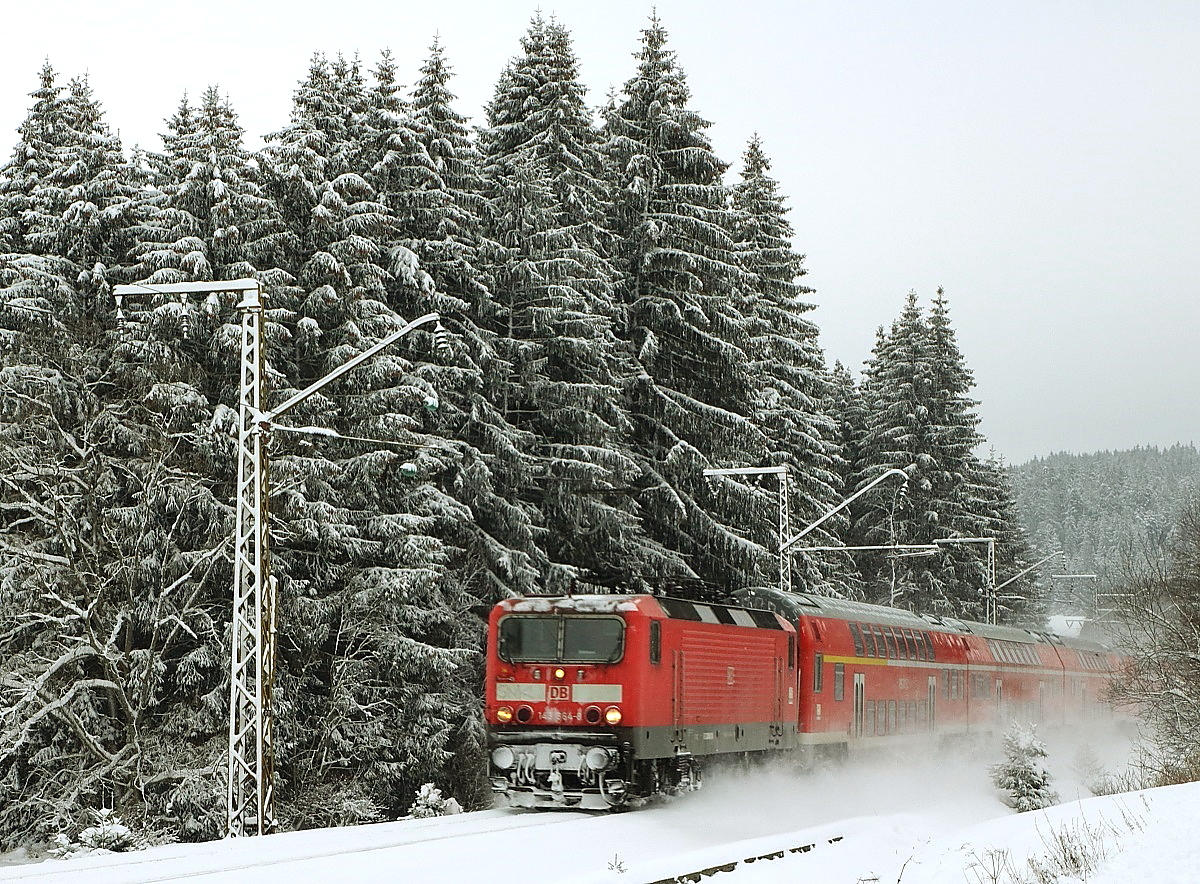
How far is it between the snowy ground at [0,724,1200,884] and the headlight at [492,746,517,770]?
618mm

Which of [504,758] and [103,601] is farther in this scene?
[103,601]

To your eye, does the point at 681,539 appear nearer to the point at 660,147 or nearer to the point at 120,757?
the point at 660,147

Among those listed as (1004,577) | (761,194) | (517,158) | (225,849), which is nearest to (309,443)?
(517,158)

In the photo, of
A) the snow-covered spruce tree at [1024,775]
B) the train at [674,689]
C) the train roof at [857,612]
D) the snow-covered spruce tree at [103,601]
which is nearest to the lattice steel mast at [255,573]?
the train at [674,689]

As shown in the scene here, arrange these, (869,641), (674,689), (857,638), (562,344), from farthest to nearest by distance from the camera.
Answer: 1. (562,344)
2. (869,641)
3. (857,638)
4. (674,689)

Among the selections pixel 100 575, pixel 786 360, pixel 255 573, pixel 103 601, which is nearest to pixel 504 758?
pixel 255 573

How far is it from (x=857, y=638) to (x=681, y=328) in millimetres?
12554

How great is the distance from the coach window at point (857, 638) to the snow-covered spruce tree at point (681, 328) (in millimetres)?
8422

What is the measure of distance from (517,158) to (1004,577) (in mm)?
43243

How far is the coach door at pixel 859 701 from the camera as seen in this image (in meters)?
27.8

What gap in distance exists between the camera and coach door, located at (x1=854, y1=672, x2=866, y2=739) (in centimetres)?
2781

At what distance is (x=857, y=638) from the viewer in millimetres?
28125

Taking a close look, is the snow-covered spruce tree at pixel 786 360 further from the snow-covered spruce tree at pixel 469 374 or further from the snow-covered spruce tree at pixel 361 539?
the snow-covered spruce tree at pixel 361 539

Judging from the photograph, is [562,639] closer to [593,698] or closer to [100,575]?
[593,698]
